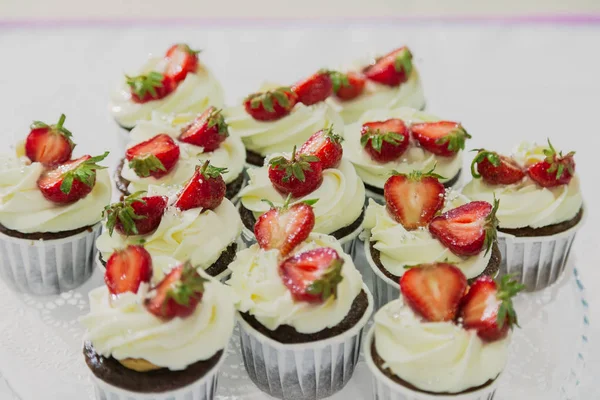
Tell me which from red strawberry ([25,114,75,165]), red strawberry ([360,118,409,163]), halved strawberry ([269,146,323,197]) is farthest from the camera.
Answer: red strawberry ([360,118,409,163])

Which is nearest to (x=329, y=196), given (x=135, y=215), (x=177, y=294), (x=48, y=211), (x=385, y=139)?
(x=385, y=139)

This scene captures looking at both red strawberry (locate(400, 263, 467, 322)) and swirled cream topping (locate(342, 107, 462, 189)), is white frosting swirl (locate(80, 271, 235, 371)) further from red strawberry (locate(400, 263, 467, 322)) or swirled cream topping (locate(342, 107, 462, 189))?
swirled cream topping (locate(342, 107, 462, 189))

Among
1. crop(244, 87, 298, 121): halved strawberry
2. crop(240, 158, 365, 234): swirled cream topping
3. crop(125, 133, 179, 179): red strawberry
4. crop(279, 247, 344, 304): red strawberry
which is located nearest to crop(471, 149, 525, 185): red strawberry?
crop(240, 158, 365, 234): swirled cream topping

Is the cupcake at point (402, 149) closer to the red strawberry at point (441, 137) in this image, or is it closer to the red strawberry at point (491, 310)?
the red strawberry at point (441, 137)

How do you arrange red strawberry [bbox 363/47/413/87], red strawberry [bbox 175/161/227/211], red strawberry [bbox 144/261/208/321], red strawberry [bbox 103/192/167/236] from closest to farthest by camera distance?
1. red strawberry [bbox 144/261/208/321]
2. red strawberry [bbox 103/192/167/236]
3. red strawberry [bbox 175/161/227/211]
4. red strawberry [bbox 363/47/413/87]

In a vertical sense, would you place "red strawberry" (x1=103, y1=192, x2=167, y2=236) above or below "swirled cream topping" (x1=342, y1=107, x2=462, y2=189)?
above

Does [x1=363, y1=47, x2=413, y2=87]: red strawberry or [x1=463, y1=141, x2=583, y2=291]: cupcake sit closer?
[x1=463, y1=141, x2=583, y2=291]: cupcake

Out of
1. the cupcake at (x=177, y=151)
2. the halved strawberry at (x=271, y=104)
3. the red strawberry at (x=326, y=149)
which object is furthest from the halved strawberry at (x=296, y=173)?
the halved strawberry at (x=271, y=104)

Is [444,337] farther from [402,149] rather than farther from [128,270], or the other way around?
[402,149]
